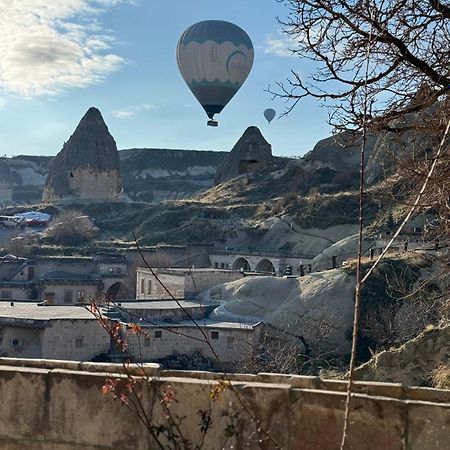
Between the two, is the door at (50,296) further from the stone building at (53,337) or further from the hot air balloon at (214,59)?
the hot air balloon at (214,59)

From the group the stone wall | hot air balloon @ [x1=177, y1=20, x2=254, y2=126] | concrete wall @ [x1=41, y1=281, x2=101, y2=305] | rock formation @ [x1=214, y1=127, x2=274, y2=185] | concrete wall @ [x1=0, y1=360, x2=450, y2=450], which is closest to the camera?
concrete wall @ [x1=0, y1=360, x2=450, y2=450]

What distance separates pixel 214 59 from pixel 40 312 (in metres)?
26.1

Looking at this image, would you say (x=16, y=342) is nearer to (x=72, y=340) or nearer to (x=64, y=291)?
(x=72, y=340)

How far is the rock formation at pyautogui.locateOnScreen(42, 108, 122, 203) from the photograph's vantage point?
3118 inches

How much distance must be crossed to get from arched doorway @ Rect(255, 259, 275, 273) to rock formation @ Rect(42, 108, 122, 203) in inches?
1550

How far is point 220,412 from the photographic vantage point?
2.61 m

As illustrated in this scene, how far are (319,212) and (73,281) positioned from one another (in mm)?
19178

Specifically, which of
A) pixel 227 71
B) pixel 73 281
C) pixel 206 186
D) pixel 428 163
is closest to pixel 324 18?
pixel 428 163

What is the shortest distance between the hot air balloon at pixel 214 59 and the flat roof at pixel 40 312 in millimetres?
24082

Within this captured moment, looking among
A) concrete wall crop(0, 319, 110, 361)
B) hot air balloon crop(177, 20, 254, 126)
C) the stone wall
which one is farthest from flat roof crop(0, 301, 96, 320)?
hot air balloon crop(177, 20, 254, 126)

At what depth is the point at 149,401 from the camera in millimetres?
2725

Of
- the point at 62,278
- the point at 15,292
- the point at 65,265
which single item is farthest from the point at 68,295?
the point at 65,265

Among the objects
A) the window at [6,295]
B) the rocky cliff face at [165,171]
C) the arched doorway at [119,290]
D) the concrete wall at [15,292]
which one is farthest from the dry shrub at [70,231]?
the rocky cliff face at [165,171]

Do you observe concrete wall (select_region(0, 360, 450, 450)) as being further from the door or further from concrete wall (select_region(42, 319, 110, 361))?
the door
